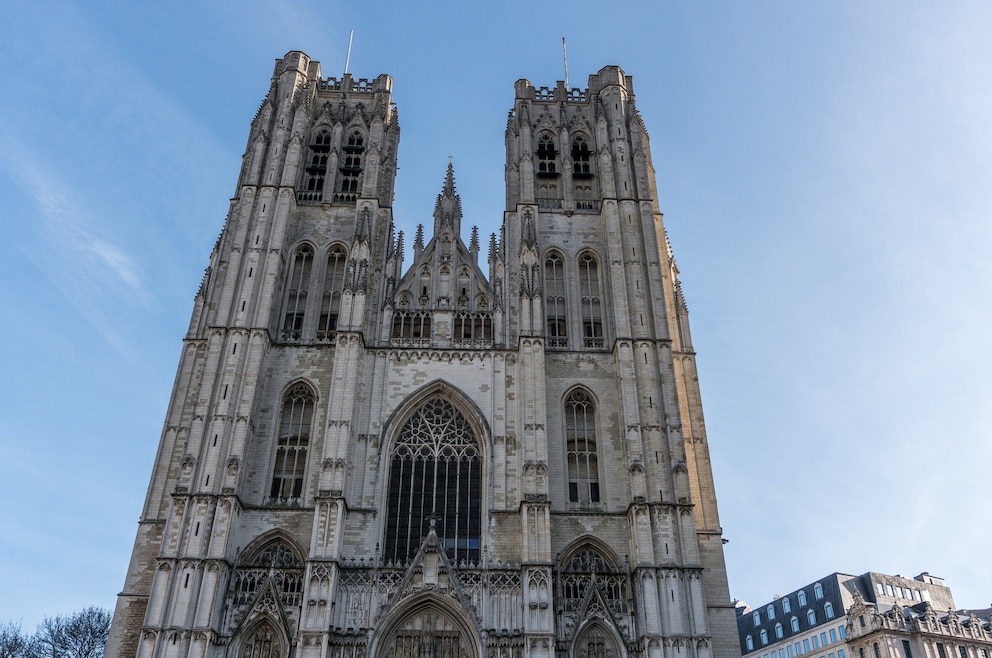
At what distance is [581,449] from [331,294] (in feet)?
38.2

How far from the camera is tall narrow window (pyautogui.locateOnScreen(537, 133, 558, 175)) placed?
38.4 metres

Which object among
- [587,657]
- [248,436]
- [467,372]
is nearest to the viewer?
[587,657]

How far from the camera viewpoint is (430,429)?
30.5 meters

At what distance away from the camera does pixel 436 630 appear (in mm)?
26094

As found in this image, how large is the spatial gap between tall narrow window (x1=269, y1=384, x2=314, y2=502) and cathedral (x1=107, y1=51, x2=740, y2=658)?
0.09 m

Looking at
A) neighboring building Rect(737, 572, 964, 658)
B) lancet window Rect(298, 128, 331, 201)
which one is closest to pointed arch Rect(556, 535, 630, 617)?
lancet window Rect(298, 128, 331, 201)

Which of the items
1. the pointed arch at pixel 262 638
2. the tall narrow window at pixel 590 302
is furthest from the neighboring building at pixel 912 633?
the pointed arch at pixel 262 638

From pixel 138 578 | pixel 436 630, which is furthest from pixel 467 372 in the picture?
pixel 138 578

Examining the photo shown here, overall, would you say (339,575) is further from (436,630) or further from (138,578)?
(138,578)

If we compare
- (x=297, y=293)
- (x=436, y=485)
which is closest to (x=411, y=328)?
(x=297, y=293)

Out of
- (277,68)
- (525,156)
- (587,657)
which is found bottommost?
(587,657)

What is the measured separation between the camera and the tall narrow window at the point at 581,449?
1167 inches

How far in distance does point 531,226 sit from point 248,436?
1382cm

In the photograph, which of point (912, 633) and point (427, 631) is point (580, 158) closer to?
point (427, 631)
